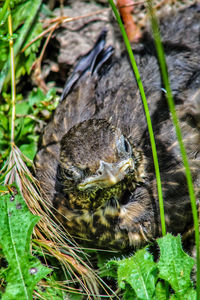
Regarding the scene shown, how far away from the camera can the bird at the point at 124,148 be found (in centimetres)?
205

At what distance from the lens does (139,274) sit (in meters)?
2.01

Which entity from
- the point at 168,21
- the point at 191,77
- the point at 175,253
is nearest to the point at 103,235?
the point at 175,253

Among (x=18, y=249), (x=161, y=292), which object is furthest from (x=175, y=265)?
(x=18, y=249)

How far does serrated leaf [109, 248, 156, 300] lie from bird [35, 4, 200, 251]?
7.9 inches

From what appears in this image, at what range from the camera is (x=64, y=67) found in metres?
3.33

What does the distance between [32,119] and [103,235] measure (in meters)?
1.16

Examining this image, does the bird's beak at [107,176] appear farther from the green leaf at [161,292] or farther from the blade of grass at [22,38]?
the blade of grass at [22,38]

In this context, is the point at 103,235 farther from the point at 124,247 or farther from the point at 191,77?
the point at 191,77

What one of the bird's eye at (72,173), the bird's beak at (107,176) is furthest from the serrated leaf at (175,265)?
the bird's eye at (72,173)

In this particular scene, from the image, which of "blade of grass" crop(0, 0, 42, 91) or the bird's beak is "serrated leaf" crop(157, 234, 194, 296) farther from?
"blade of grass" crop(0, 0, 42, 91)

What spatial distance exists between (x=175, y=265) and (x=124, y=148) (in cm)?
66

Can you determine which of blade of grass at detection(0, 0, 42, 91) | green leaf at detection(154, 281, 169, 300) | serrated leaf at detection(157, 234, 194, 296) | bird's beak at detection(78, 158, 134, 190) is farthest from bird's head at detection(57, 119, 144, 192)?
blade of grass at detection(0, 0, 42, 91)

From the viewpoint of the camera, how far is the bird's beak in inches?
74.5

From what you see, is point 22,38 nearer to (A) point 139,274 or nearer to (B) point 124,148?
(B) point 124,148
